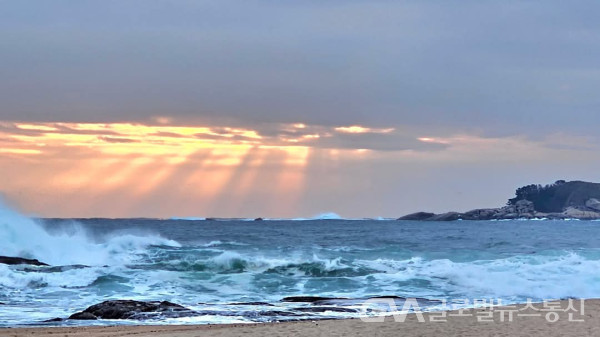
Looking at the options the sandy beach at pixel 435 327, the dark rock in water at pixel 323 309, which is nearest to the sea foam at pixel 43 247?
the dark rock in water at pixel 323 309

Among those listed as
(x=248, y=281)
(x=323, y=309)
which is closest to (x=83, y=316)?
(x=323, y=309)

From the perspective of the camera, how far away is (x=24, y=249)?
4488 cm

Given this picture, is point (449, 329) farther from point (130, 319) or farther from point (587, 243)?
point (587, 243)

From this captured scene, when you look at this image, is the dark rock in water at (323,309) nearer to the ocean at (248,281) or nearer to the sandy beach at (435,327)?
the ocean at (248,281)

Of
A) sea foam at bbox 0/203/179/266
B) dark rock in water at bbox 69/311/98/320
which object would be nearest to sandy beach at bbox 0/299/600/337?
dark rock in water at bbox 69/311/98/320

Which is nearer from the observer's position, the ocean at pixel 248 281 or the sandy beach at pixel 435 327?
the sandy beach at pixel 435 327

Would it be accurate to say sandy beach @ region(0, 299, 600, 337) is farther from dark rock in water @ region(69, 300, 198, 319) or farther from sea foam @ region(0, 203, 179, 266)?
sea foam @ region(0, 203, 179, 266)

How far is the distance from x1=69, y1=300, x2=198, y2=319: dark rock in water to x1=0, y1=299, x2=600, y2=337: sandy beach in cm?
237

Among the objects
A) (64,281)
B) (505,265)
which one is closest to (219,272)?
(64,281)

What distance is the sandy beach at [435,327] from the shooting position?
1495 cm

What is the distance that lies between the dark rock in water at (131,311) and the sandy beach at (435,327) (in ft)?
7.76

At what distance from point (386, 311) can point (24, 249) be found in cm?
2967

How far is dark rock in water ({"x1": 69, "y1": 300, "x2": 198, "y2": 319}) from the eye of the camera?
20.6 m

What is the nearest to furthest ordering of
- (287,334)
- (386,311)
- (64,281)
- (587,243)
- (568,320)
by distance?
(287,334)
(568,320)
(386,311)
(64,281)
(587,243)
